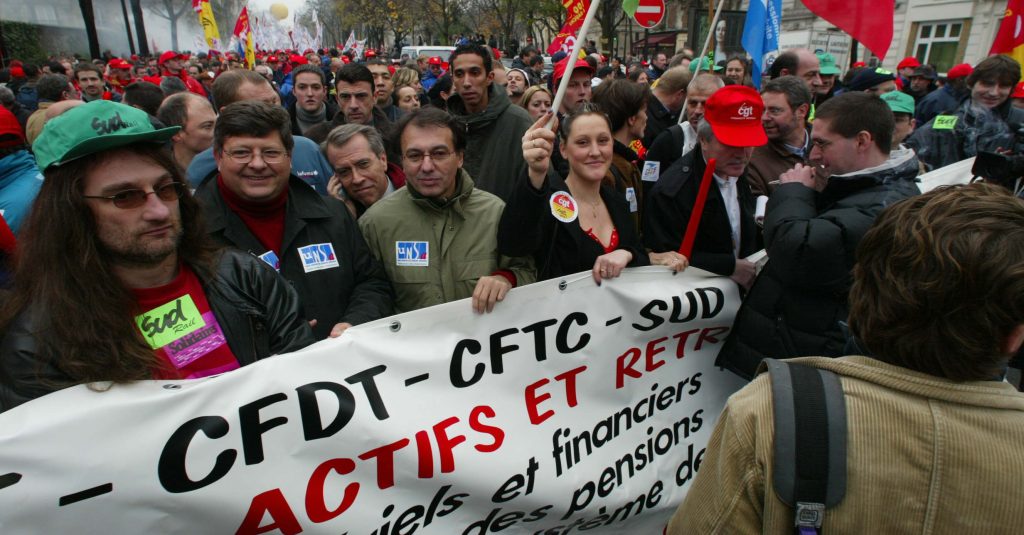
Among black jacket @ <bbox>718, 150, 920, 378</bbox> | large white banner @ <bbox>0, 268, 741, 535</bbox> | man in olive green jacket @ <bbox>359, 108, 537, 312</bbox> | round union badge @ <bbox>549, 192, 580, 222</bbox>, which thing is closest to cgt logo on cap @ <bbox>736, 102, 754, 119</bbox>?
black jacket @ <bbox>718, 150, 920, 378</bbox>

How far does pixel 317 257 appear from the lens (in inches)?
98.8

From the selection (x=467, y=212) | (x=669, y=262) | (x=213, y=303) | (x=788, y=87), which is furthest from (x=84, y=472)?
(x=788, y=87)

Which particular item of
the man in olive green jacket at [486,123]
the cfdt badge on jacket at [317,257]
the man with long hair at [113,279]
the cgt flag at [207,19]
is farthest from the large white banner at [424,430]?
the cgt flag at [207,19]

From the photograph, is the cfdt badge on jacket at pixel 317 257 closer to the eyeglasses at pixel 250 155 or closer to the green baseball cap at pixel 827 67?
the eyeglasses at pixel 250 155

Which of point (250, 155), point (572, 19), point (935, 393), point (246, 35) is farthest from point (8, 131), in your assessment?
point (246, 35)

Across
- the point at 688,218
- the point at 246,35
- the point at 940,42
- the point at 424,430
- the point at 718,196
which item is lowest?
the point at 424,430

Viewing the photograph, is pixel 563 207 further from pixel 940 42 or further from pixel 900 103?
pixel 940 42

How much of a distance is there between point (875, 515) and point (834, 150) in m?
1.78

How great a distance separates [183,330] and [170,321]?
5cm

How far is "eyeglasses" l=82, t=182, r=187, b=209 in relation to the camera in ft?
5.67

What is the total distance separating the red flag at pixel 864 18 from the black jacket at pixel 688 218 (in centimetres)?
197

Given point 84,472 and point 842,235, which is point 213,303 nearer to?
point 84,472

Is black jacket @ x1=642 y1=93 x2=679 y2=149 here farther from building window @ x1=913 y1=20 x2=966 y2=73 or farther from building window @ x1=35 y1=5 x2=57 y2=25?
building window @ x1=35 y1=5 x2=57 y2=25

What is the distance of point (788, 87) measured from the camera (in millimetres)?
3992
